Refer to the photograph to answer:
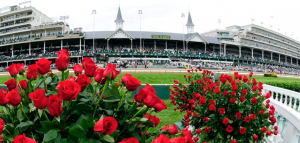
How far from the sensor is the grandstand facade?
145ft

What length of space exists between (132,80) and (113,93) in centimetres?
20

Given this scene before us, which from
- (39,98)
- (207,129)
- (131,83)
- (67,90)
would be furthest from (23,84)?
(207,129)

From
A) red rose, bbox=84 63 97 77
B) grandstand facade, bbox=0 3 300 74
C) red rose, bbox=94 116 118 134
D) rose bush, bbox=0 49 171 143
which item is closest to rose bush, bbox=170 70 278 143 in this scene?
rose bush, bbox=0 49 171 143

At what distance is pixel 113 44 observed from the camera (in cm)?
4778

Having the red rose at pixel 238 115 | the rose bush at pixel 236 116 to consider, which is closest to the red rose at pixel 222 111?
the rose bush at pixel 236 116

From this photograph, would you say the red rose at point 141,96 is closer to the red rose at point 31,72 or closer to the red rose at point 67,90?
the red rose at point 67,90

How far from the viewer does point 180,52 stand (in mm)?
47500

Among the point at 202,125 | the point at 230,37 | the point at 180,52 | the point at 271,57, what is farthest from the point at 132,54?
the point at 271,57

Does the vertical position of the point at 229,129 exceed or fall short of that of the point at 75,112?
it falls short

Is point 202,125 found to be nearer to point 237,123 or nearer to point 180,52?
point 237,123

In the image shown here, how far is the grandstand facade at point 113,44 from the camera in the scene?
44125mm

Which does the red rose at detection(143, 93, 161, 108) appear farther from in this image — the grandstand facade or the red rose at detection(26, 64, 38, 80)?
the grandstand facade

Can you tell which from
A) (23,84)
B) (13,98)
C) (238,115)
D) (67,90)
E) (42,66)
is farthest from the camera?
(238,115)

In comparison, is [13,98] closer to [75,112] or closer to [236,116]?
[75,112]
